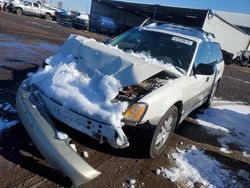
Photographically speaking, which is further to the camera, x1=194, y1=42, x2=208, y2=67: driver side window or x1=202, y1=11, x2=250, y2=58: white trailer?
x1=202, y1=11, x2=250, y2=58: white trailer

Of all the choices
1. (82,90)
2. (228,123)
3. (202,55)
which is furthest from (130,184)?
(228,123)

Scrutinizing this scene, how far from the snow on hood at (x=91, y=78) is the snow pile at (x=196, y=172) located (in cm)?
115

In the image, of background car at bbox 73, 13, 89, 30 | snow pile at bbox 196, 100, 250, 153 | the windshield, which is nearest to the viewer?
the windshield

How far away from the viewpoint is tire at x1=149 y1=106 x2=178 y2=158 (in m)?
3.89

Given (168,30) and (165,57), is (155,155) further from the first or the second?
(168,30)

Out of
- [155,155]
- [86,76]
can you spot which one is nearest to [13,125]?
[86,76]

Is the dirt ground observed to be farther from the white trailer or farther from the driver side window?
the white trailer

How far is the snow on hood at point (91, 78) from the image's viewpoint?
3457 mm

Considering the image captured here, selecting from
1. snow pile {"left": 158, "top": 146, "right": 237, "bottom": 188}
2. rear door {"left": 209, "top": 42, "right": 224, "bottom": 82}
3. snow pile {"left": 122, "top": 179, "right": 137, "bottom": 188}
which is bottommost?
snow pile {"left": 158, "top": 146, "right": 237, "bottom": 188}

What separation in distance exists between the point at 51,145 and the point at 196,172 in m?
2.03

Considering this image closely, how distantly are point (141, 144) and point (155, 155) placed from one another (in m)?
0.39

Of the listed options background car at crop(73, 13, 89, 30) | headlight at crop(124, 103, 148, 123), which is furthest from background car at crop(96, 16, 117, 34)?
headlight at crop(124, 103, 148, 123)

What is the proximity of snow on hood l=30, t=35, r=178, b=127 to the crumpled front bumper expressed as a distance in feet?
0.89

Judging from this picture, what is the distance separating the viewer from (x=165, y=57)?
4988 millimetres
